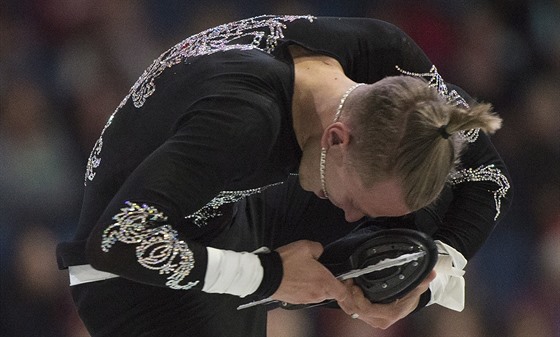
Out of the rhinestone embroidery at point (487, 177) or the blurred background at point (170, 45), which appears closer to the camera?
the rhinestone embroidery at point (487, 177)

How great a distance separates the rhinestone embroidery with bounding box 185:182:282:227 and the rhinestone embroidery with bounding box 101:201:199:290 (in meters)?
0.22

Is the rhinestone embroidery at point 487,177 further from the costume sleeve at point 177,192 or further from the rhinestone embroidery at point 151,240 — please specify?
the rhinestone embroidery at point 151,240

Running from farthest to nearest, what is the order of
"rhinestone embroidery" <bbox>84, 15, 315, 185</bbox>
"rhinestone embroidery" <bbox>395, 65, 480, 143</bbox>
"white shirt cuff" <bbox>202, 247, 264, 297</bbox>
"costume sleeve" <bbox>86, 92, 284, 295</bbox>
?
"rhinestone embroidery" <bbox>395, 65, 480, 143</bbox> < "rhinestone embroidery" <bbox>84, 15, 315, 185</bbox> < "white shirt cuff" <bbox>202, 247, 264, 297</bbox> < "costume sleeve" <bbox>86, 92, 284, 295</bbox>

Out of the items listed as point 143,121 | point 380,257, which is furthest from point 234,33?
point 380,257

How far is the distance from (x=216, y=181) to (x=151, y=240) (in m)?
0.14

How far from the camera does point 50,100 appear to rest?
263 cm

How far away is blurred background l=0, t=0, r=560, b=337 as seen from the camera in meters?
2.57

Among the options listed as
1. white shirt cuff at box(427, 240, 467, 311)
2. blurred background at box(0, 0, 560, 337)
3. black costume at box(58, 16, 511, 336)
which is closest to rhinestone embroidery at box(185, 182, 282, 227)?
black costume at box(58, 16, 511, 336)

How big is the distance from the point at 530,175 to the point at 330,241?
1451 millimetres

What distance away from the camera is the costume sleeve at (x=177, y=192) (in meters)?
1.38

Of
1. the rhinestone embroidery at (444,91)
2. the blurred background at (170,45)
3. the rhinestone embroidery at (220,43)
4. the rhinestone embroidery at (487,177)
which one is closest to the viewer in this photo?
the rhinestone embroidery at (220,43)

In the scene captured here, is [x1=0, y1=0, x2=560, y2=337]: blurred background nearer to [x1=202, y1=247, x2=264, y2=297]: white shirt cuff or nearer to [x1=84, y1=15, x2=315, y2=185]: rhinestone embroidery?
[x1=84, y1=15, x2=315, y2=185]: rhinestone embroidery

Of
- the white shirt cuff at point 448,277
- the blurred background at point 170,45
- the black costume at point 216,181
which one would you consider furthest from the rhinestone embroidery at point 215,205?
the blurred background at point 170,45

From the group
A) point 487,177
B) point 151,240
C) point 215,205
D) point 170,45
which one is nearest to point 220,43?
point 215,205
